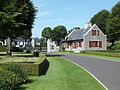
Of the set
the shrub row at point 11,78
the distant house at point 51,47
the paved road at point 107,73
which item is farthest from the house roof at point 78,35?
the shrub row at point 11,78

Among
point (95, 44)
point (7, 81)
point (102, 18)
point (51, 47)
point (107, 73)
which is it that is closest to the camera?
point (7, 81)

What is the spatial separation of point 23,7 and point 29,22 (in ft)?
14.0

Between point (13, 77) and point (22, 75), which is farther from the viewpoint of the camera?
point (22, 75)

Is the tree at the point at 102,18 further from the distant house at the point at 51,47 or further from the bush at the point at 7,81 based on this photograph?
the bush at the point at 7,81

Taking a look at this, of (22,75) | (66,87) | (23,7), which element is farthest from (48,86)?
(23,7)

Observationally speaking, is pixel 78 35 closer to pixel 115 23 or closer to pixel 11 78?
pixel 115 23

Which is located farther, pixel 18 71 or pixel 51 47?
Answer: pixel 51 47

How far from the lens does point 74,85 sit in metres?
14.0

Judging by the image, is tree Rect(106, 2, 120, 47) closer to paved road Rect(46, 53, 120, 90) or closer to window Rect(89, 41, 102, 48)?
window Rect(89, 41, 102, 48)

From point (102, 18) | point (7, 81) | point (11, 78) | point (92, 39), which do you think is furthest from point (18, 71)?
point (102, 18)

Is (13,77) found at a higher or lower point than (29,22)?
lower

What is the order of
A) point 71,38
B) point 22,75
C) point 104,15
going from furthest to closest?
point 104,15 → point 71,38 → point 22,75

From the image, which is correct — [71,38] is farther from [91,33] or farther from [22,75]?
[22,75]

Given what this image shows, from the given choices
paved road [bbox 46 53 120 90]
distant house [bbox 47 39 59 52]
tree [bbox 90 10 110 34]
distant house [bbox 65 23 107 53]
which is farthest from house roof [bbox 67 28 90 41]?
paved road [bbox 46 53 120 90]
